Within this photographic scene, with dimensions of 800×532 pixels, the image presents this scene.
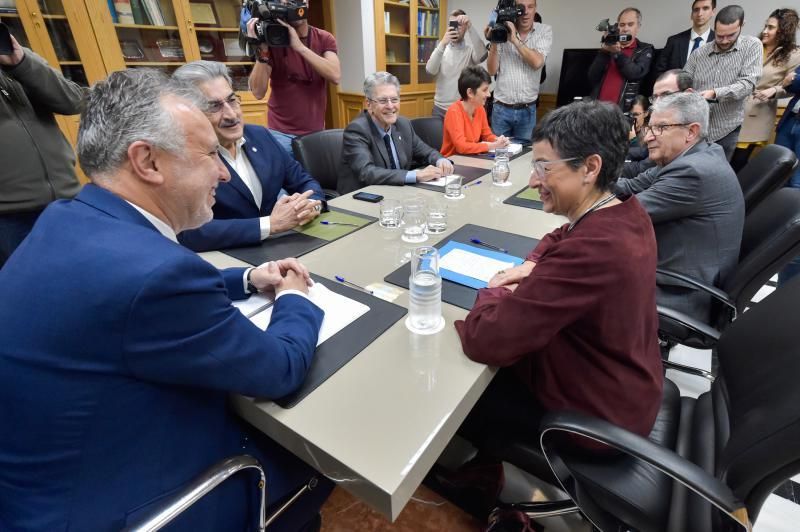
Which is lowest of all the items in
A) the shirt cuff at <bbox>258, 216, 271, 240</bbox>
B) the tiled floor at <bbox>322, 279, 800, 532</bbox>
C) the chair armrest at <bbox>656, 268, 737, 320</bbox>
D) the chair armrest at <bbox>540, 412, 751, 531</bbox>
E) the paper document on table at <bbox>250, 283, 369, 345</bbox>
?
the tiled floor at <bbox>322, 279, 800, 532</bbox>

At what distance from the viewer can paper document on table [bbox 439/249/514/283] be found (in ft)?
3.95

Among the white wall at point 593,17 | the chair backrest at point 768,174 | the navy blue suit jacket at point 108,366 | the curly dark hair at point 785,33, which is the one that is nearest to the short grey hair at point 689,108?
the chair backrest at point 768,174

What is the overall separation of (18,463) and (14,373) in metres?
0.17

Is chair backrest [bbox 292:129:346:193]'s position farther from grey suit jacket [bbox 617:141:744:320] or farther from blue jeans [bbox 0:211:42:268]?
grey suit jacket [bbox 617:141:744:320]

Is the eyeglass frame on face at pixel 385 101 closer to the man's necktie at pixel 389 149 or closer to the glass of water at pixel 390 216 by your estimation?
the man's necktie at pixel 389 149

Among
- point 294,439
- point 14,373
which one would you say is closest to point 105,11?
point 14,373

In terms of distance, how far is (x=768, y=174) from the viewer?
5.51ft

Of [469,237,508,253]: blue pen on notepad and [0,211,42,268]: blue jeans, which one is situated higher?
[469,237,508,253]: blue pen on notepad

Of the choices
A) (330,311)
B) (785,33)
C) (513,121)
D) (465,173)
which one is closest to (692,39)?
(785,33)

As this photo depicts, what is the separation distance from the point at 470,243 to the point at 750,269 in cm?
89

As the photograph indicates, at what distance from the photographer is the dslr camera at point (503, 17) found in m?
3.22

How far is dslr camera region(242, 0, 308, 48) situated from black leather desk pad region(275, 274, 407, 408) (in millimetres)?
1822

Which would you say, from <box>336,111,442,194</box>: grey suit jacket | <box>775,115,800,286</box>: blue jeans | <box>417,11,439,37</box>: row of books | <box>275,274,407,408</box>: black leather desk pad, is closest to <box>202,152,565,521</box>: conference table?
<box>275,274,407,408</box>: black leather desk pad

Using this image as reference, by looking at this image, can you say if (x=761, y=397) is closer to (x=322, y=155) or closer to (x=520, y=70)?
(x=322, y=155)
